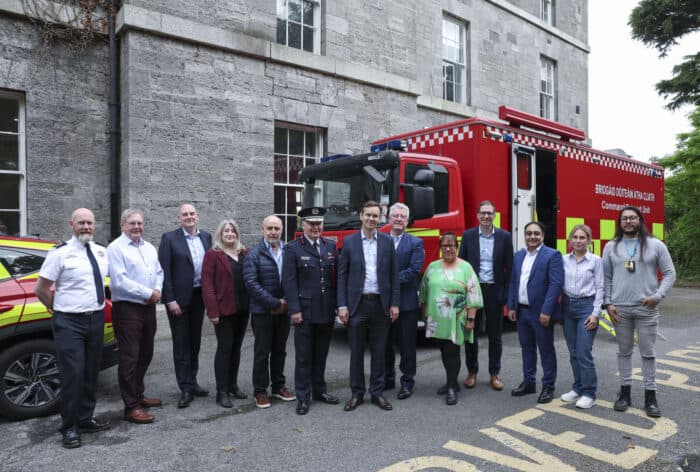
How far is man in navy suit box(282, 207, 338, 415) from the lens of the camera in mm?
4562

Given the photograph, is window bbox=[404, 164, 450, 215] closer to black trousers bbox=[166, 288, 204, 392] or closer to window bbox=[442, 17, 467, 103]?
black trousers bbox=[166, 288, 204, 392]

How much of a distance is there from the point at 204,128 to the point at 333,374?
5.36m

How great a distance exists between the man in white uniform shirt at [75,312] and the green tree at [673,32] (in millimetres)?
19135

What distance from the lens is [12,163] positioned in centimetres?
815

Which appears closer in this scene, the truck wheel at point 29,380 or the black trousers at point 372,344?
the truck wheel at point 29,380

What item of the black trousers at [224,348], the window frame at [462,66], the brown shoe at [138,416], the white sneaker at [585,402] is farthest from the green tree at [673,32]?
the brown shoe at [138,416]

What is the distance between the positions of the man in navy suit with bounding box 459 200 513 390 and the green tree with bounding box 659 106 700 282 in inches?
632

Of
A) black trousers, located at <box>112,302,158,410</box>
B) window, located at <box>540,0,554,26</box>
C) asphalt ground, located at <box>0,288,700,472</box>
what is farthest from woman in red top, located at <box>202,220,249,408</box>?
window, located at <box>540,0,554,26</box>

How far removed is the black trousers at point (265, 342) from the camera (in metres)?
4.67

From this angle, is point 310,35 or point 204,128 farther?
point 310,35

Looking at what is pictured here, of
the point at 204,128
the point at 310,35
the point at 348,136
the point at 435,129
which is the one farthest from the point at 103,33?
the point at 435,129

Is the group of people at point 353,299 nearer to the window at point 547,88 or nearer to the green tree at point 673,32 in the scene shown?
the window at point 547,88

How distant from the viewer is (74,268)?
3.84 meters

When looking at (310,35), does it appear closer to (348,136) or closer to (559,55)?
(348,136)
